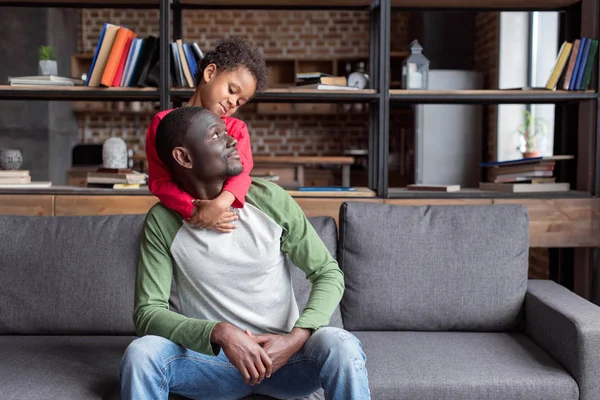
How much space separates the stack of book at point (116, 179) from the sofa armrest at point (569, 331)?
1663 mm

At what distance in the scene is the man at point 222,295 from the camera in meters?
1.42

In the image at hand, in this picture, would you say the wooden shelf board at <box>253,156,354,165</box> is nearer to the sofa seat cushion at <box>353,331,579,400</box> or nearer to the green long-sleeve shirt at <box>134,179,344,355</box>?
the sofa seat cushion at <box>353,331,579,400</box>

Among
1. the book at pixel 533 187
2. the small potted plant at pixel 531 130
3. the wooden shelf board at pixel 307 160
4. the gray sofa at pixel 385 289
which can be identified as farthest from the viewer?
the wooden shelf board at pixel 307 160

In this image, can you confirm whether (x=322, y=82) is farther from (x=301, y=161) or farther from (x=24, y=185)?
(x=301, y=161)

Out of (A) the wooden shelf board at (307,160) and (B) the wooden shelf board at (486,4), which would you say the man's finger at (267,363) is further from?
(A) the wooden shelf board at (307,160)

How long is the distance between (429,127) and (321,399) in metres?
4.16

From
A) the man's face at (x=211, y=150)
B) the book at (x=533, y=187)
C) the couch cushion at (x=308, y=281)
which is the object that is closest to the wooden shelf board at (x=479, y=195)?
the book at (x=533, y=187)

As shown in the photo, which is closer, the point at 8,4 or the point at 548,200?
the point at 548,200

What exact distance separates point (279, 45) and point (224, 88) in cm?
539

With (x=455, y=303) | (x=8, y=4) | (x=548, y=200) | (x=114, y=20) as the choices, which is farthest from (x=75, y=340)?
(x=114, y=20)

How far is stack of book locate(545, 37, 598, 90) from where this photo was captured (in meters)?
2.72

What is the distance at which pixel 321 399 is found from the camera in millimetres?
1655

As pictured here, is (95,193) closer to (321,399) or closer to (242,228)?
(242,228)

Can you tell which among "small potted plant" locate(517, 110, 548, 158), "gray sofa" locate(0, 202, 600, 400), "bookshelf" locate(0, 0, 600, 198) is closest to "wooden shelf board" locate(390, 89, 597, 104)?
"bookshelf" locate(0, 0, 600, 198)
